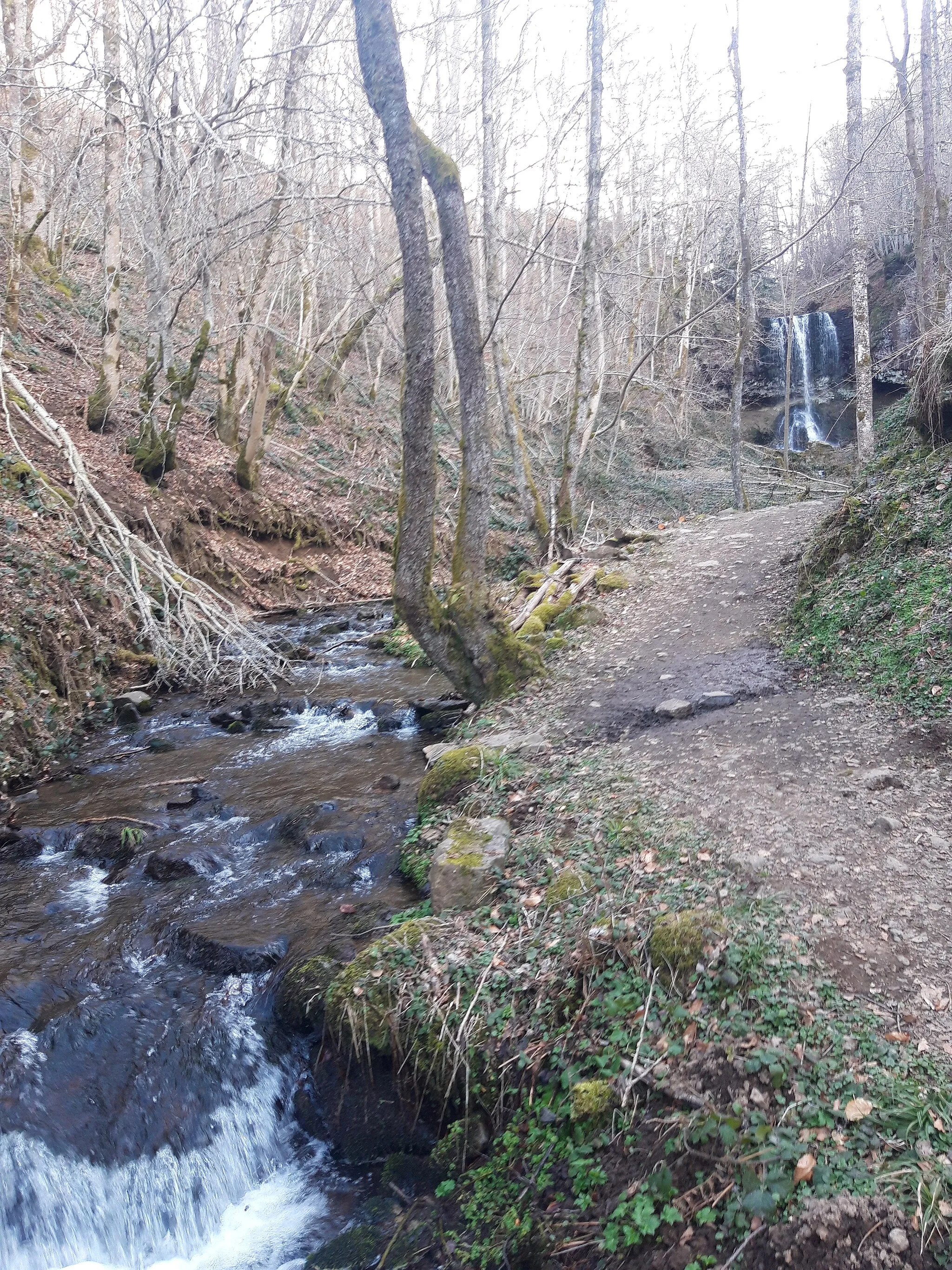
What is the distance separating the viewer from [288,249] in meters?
16.7

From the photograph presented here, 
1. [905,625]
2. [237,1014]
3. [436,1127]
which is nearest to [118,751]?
[237,1014]

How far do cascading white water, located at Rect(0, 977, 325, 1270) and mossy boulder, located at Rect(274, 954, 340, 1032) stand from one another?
0.58 metres

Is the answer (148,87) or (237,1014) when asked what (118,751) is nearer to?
(237,1014)

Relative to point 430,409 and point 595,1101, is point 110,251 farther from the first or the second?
point 595,1101

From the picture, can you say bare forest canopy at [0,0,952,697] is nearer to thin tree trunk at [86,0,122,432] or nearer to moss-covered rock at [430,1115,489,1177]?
thin tree trunk at [86,0,122,432]

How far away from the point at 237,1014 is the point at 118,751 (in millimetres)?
4730

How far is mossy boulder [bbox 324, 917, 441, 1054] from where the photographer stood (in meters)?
4.22

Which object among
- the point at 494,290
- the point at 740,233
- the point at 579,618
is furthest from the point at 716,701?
the point at 740,233

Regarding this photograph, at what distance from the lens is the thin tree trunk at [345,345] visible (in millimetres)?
15078

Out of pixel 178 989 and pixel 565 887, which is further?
pixel 178 989

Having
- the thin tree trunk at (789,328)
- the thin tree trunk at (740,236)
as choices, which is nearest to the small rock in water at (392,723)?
the thin tree trunk at (740,236)

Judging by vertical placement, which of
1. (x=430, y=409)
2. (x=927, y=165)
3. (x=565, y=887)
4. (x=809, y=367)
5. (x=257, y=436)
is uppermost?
(x=927, y=165)

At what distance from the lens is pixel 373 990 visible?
14.3 feet

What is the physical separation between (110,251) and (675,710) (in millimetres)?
11804
